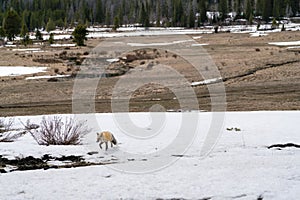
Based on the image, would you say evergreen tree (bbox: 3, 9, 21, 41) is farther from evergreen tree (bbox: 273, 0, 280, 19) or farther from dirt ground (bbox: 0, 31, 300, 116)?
evergreen tree (bbox: 273, 0, 280, 19)

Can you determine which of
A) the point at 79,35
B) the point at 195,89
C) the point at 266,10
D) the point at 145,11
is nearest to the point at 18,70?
the point at 195,89

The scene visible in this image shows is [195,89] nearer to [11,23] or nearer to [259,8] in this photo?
[11,23]

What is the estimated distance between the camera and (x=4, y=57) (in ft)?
184

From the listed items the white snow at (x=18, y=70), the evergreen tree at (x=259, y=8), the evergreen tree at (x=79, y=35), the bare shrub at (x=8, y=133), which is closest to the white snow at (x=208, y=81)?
the white snow at (x=18, y=70)

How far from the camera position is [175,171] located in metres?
8.68

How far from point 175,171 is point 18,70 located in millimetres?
37755

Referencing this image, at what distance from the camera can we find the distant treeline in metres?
127

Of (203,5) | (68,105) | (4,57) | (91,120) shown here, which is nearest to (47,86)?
(68,105)

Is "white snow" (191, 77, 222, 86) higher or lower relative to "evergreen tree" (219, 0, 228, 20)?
lower

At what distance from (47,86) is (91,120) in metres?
19.1

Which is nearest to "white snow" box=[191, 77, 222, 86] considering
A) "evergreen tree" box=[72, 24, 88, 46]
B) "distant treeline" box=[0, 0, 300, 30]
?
"evergreen tree" box=[72, 24, 88, 46]

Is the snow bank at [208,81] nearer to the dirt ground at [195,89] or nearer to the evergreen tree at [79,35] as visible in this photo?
the dirt ground at [195,89]

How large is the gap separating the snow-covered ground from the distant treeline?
100 meters

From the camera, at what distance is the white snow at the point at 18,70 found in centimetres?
4197
